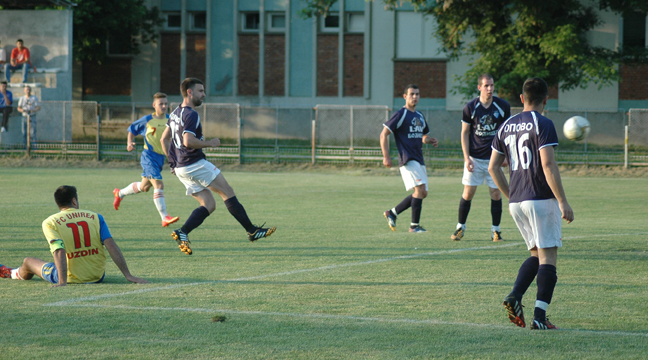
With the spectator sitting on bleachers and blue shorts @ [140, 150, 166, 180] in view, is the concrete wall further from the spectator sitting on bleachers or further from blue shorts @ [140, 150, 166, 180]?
blue shorts @ [140, 150, 166, 180]

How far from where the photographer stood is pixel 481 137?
10203 mm

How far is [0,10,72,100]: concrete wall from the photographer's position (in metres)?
33.0

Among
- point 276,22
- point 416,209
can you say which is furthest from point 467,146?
point 276,22

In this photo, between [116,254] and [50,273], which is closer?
[116,254]

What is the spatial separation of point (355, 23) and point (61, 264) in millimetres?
32227

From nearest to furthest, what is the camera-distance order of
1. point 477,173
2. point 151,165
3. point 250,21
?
point 477,173 → point 151,165 → point 250,21

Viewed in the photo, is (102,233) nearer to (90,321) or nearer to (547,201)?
(90,321)

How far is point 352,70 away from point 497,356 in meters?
33.7

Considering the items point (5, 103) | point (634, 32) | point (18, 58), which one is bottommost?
point (5, 103)

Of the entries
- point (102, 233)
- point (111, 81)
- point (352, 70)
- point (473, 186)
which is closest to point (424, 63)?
point (352, 70)

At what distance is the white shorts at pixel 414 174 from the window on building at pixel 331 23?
27.6 m

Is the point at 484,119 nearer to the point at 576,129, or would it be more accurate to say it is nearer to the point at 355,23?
the point at 576,129

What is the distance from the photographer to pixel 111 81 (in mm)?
39938

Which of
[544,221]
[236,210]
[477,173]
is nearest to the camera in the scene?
[544,221]
